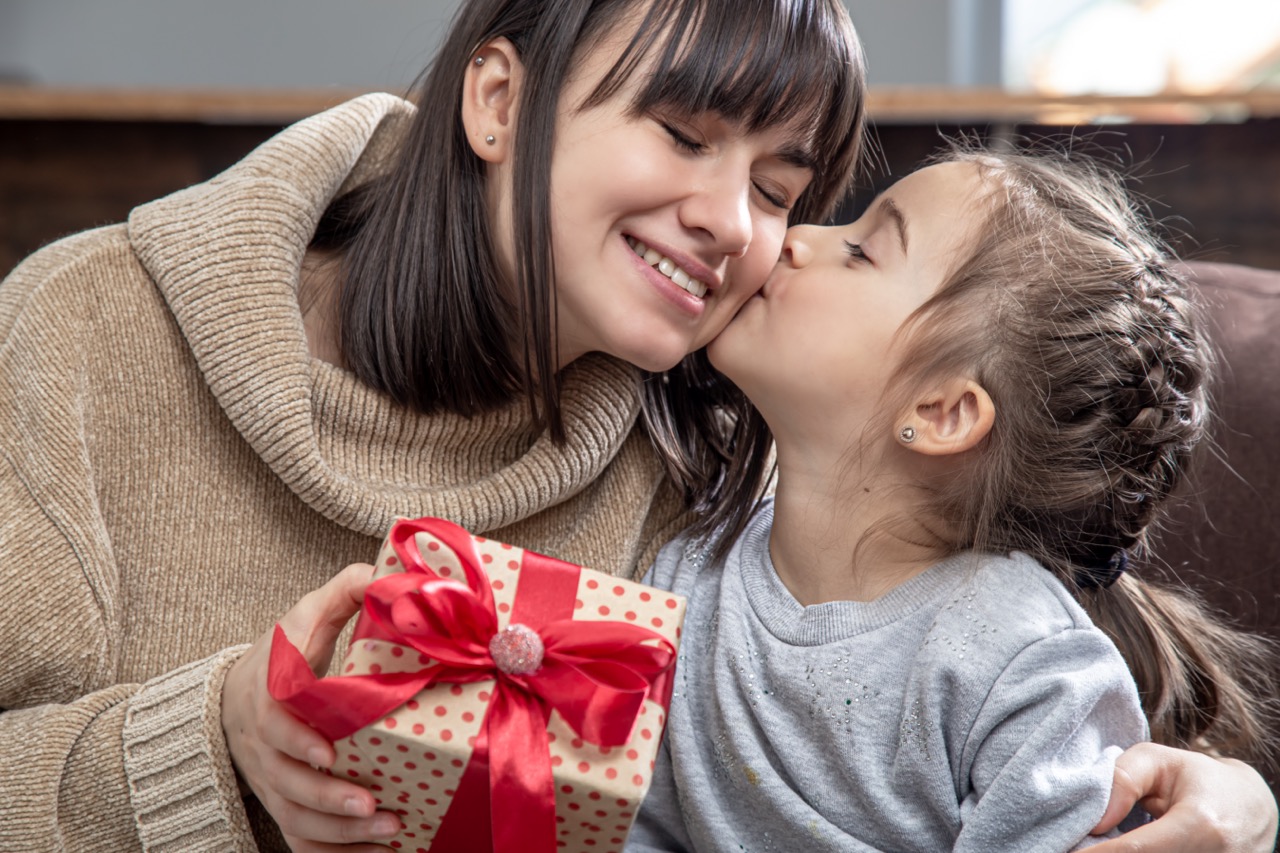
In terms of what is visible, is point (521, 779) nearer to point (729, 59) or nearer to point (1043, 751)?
point (1043, 751)

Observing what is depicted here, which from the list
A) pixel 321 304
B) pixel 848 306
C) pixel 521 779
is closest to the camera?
pixel 521 779

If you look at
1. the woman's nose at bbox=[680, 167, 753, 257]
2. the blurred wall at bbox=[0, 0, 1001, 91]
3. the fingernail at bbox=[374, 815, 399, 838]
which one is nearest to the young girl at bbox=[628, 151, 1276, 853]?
the woman's nose at bbox=[680, 167, 753, 257]

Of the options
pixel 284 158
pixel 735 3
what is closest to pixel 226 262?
pixel 284 158

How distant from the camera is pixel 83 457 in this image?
1.06 metres

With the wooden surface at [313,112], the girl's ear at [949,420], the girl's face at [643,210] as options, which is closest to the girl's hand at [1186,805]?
the girl's ear at [949,420]

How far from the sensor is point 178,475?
1.12 m

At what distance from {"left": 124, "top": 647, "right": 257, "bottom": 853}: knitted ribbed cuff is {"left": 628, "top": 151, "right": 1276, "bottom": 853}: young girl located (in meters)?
0.37

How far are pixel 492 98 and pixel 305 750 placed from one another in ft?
2.08

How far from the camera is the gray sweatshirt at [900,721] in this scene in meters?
0.94

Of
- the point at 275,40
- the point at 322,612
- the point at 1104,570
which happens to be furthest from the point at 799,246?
the point at 275,40

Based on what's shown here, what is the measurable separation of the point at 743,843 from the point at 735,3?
719 millimetres

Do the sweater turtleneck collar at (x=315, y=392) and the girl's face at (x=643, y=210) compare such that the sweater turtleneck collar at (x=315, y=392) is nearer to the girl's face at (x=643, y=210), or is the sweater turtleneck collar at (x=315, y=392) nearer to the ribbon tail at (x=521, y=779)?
the girl's face at (x=643, y=210)

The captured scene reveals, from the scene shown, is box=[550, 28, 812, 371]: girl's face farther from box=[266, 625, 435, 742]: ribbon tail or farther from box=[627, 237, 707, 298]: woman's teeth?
box=[266, 625, 435, 742]: ribbon tail

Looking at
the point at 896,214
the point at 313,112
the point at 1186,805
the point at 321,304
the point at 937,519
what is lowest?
the point at 313,112
